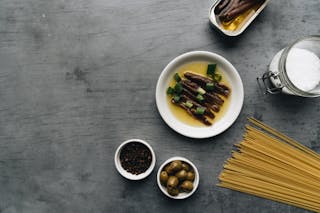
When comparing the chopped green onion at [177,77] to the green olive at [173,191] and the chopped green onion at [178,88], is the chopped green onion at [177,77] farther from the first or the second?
the green olive at [173,191]

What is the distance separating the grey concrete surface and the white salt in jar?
123mm

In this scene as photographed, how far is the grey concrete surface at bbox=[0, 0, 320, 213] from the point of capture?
1683 mm

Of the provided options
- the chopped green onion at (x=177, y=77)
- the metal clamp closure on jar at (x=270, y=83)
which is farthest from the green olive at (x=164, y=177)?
the metal clamp closure on jar at (x=270, y=83)

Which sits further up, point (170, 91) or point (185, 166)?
point (170, 91)

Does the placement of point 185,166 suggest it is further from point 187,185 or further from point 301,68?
point 301,68

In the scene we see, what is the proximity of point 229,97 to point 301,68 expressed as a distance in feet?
1.05

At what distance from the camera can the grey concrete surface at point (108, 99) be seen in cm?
168

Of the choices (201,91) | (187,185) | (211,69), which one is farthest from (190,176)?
(211,69)

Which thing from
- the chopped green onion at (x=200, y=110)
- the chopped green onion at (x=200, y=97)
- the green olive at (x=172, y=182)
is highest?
the chopped green onion at (x=200, y=97)

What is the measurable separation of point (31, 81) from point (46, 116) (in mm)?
174

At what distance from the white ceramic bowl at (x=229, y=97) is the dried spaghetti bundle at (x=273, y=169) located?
0.36 ft

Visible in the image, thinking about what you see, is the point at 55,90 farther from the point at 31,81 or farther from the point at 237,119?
the point at 237,119

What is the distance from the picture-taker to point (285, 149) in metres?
1.67

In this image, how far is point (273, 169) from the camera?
167 cm
